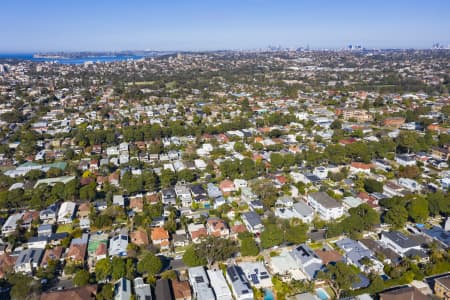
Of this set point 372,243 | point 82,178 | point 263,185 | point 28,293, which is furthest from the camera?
point 82,178

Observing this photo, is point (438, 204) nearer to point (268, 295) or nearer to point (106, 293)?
point (268, 295)

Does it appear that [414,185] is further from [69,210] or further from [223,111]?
[223,111]

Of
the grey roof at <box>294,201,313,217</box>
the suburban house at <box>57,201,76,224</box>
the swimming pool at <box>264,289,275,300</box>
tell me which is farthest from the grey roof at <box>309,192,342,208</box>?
the suburban house at <box>57,201,76,224</box>

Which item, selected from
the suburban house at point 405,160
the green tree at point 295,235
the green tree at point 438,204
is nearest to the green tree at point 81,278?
the green tree at point 295,235

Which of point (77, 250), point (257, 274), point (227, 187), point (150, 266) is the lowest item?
point (257, 274)

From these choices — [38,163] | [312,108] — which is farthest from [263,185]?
[312,108]

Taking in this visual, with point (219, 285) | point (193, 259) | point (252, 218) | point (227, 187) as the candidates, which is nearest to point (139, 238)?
point (193, 259)
